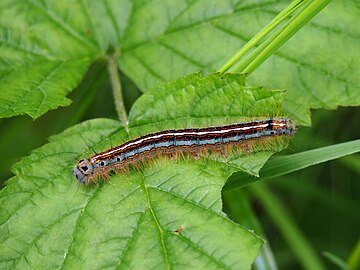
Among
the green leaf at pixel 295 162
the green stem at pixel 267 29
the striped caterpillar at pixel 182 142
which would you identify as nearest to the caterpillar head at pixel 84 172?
the striped caterpillar at pixel 182 142

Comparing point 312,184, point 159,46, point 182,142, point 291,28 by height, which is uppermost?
point 159,46

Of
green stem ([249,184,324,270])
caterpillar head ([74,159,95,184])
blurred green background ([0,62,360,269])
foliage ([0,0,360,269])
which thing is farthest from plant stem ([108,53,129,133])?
green stem ([249,184,324,270])

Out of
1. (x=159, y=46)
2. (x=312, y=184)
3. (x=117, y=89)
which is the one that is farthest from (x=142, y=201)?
(x=312, y=184)

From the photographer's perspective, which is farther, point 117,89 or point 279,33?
point 117,89

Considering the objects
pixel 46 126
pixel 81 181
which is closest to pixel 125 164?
pixel 81 181

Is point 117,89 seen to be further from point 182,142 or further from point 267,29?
point 267,29

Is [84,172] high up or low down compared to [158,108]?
down

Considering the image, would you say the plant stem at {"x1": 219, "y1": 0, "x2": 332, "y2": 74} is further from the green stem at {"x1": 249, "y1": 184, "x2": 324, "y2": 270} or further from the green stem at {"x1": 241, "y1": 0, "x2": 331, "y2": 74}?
the green stem at {"x1": 249, "y1": 184, "x2": 324, "y2": 270}

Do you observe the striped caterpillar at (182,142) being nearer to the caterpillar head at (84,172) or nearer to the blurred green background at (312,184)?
the caterpillar head at (84,172)
